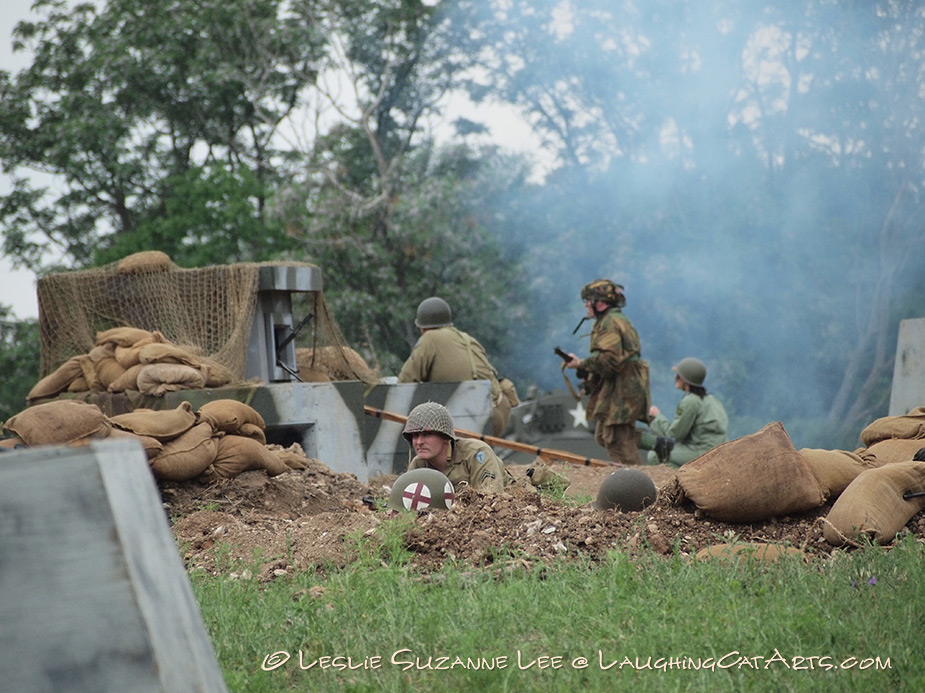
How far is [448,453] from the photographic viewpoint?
6.93 metres

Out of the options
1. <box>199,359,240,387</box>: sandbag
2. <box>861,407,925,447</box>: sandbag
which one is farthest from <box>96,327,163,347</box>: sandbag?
<box>861,407,925,447</box>: sandbag

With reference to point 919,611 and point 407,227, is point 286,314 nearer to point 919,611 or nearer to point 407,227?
point 919,611

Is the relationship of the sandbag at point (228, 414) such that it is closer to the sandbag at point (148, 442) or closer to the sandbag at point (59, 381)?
the sandbag at point (148, 442)

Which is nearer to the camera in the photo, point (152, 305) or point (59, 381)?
point (59, 381)

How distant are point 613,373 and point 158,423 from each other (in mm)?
5579

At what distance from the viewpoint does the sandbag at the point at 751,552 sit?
486cm

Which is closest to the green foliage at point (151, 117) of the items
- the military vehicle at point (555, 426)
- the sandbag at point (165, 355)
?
the military vehicle at point (555, 426)

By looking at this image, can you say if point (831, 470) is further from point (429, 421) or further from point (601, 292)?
point (601, 292)

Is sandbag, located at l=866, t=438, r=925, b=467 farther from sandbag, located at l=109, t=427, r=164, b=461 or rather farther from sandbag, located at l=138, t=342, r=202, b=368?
sandbag, located at l=138, t=342, r=202, b=368

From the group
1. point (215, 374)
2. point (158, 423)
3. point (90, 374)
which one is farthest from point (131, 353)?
point (158, 423)

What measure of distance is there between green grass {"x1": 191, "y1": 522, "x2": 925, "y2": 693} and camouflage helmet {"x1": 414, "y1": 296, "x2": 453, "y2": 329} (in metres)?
6.88

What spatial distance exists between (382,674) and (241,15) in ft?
74.4

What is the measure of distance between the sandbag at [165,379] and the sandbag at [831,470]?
542 centimetres

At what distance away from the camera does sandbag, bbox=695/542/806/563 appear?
4.86m
